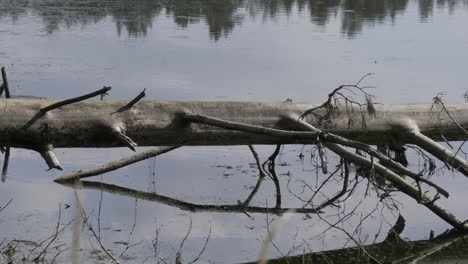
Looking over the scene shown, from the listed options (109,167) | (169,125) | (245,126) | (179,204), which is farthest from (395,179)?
(109,167)

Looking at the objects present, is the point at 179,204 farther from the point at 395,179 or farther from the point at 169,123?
the point at 395,179

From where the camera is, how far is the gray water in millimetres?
6148

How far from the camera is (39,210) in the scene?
631cm

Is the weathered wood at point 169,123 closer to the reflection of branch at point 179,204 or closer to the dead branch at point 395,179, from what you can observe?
the dead branch at point 395,179

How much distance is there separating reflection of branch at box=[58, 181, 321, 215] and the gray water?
10 centimetres

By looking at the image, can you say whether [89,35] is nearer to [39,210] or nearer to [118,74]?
[118,74]

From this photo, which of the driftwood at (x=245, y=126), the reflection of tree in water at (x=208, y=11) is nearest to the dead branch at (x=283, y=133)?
the driftwood at (x=245, y=126)

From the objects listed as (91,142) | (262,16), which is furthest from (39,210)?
(262,16)

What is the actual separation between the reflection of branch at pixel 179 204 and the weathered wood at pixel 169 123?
2.69 ft

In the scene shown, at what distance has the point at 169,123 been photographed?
554 centimetres

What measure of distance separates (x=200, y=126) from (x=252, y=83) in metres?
5.82

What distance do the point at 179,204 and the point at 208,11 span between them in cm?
1343

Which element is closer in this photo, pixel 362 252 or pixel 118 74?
pixel 362 252

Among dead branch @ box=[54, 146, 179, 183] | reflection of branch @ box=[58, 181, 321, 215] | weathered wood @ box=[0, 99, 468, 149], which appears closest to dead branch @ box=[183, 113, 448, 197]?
weathered wood @ box=[0, 99, 468, 149]
